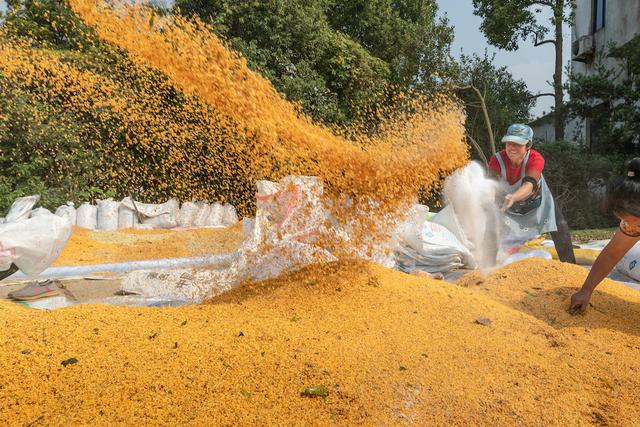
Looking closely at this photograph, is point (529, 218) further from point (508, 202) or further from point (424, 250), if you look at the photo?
point (424, 250)

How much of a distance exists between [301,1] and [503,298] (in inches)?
372

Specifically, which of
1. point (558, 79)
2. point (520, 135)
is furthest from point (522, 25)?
point (520, 135)

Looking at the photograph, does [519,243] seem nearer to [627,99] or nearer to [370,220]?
[370,220]

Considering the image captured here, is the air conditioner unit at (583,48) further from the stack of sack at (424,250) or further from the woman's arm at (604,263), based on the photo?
the woman's arm at (604,263)

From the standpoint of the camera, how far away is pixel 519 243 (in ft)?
13.4

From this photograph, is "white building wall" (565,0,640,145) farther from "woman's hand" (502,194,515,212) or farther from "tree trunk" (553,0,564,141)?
"woman's hand" (502,194,515,212)

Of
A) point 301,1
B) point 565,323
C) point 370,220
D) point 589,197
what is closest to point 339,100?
point 301,1

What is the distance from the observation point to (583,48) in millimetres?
12867

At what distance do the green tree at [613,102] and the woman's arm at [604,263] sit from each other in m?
8.64

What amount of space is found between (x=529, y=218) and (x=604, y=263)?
178 centimetres

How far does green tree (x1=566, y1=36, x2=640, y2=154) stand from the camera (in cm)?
976

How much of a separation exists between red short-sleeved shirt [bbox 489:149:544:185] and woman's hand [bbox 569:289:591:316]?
1.67 m

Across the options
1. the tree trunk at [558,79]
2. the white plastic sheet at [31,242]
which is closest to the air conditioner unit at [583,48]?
the tree trunk at [558,79]

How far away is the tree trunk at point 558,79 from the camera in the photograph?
11.8 m
